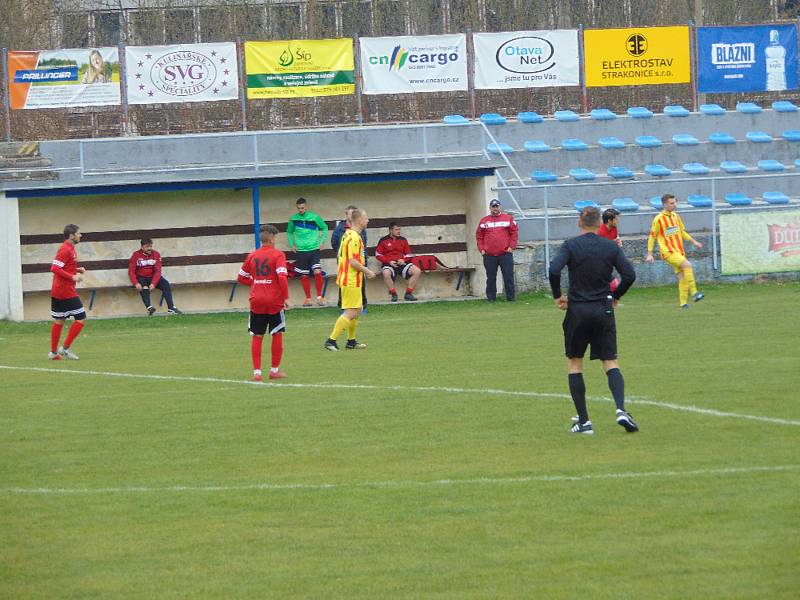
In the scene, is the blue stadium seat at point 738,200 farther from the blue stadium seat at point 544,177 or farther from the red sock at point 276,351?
the red sock at point 276,351

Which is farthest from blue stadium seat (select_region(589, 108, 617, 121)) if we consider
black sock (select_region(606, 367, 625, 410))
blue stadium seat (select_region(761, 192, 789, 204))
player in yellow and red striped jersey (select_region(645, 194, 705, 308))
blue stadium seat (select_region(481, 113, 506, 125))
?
black sock (select_region(606, 367, 625, 410))

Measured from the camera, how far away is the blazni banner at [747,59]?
32.6 m

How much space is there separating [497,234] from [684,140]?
8386 mm

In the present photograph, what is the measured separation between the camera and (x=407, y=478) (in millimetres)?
9219

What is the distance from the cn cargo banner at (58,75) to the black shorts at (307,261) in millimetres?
6586

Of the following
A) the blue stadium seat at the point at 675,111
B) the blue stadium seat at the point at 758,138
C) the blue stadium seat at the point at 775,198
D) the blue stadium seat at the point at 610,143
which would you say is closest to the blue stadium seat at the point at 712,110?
the blue stadium seat at the point at 675,111

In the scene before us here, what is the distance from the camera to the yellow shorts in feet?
57.9

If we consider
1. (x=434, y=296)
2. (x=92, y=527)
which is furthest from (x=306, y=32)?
(x=92, y=527)

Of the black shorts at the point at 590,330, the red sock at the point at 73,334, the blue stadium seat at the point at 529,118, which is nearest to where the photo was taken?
the black shorts at the point at 590,330

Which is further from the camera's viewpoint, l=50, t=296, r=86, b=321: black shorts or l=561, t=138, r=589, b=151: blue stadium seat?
l=561, t=138, r=589, b=151: blue stadium seat

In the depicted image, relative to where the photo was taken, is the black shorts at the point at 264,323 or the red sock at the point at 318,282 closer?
the black shorts at the point at 264,323

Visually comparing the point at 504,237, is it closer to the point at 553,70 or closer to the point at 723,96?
the point at 553,70

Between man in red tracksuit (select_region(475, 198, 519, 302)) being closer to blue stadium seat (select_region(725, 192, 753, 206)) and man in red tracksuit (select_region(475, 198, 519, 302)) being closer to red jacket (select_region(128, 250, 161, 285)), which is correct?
red jacket (select_region(128, 250, 161, 285))

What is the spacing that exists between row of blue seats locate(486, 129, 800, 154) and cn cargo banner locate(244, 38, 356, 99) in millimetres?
3834
